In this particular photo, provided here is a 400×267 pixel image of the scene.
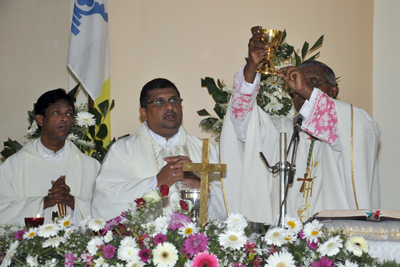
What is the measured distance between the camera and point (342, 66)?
6.51 m

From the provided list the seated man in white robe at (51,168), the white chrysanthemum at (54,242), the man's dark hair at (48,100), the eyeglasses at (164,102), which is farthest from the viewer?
the man's dark hair at (48,100)

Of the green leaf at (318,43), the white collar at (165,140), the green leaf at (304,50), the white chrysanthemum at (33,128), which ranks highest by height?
the green leaf at (318,43)

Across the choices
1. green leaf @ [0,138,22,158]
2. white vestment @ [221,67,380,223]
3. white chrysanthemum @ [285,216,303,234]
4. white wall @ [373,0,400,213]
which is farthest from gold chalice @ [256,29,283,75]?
white wall @ [373,0,400,213]

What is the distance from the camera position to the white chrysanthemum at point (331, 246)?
1996 millimetres

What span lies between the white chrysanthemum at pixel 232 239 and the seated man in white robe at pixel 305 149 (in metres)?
1.37

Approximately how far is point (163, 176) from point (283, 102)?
205 centimetres

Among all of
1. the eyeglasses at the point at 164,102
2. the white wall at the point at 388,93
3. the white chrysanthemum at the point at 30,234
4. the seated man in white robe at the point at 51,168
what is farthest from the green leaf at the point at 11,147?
the white wall at the point at 388,93

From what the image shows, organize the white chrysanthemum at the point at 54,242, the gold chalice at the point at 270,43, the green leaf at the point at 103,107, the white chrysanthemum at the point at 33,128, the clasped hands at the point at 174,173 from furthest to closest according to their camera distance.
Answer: the green leaf at the point at 103,107, the white chrysanthemum at the point at 33,128, the clasped hands at the point at 174,173, the gold chalice at the point at 270,43, the white chrysanthemum at the point at 54,242

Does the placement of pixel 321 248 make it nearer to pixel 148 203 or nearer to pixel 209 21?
pixel 148 203

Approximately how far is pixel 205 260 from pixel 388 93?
5.07 m

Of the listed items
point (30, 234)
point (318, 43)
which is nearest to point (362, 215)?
point (30, 234)

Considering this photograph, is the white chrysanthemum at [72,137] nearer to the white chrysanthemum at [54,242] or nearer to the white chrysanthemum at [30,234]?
the white chrysanthemum at [30,234]

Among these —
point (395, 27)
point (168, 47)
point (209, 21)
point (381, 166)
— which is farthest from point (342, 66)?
point (168, 47)

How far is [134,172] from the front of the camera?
4.12 m
